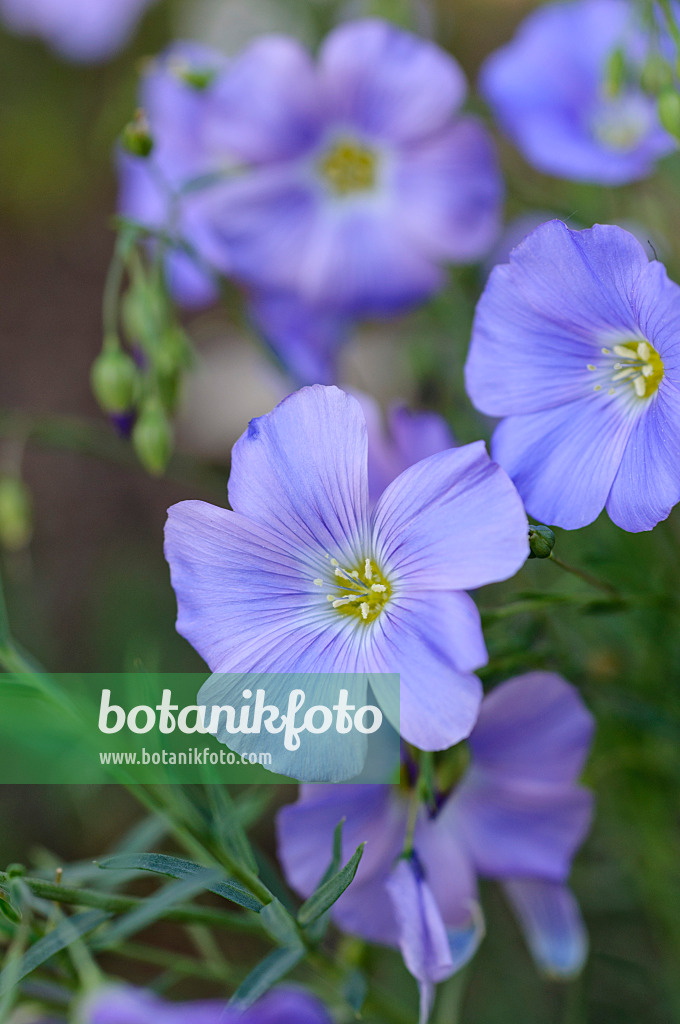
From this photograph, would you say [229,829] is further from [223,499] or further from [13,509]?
[223,499]

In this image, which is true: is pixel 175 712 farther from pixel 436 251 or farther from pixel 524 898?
pixel 436 251

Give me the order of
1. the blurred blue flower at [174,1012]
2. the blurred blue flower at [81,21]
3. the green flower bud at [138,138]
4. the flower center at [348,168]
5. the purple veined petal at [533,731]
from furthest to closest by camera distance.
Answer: the blurred blue flower at [81,21] < the flower center at [348,168] < the green flower bud at [138,138] < the purple veined petal at [533,731] < the blurred blue flower at [174,1012]

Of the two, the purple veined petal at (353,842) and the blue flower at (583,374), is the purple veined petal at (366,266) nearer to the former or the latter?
the blue flower at (583,374)

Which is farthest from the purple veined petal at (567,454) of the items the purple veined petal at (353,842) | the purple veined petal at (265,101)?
the purple veined petal at (265,101)

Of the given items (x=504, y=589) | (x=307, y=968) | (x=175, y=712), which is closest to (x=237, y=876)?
(x=175, y=712)

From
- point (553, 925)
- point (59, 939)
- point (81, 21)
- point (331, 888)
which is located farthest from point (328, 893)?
point (81, 21)
